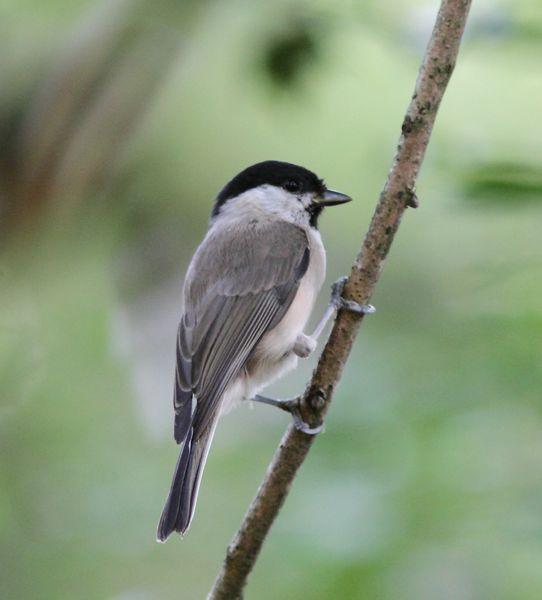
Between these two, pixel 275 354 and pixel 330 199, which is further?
pixel 330 199

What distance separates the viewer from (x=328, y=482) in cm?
238

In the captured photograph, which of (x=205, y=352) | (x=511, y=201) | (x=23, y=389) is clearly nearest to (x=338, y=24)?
(x=205, y=352)

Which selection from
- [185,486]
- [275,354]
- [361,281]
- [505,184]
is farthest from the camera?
[275,354]

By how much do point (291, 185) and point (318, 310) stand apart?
0.72 meters

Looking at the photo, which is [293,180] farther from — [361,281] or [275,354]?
[361,281]

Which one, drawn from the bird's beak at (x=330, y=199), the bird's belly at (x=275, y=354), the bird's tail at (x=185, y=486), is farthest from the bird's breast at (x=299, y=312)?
the bird's tail at (x=185, y=486)

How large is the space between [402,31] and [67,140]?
104cm

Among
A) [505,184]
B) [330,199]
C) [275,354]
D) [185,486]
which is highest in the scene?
[330,199]

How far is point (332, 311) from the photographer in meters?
2.79

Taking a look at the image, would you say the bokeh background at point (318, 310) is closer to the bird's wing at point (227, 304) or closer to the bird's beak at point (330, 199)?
the bird's wing at point (227, 304)

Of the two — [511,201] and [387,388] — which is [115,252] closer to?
[387,388]

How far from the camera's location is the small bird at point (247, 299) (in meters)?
2.83

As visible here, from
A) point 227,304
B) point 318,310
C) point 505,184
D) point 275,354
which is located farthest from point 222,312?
point 505,184

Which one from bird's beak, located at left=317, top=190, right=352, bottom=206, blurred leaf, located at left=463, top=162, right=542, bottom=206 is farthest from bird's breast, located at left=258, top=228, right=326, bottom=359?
blurred leaf, located at left=463, top=162, right=542, bottom=206
